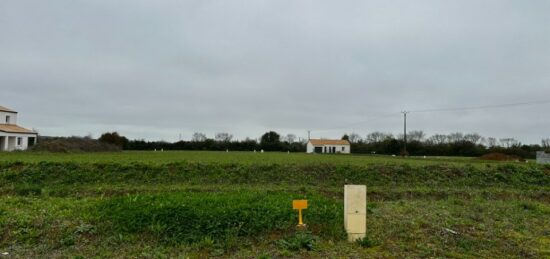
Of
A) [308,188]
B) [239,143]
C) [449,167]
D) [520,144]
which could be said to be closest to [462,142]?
[520,144]

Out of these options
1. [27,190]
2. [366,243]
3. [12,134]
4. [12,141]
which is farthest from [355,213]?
[12,141]

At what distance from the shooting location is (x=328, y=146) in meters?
90.4

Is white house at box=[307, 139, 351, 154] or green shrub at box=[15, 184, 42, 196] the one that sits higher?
white house at box=[307, 139, 351, 154]

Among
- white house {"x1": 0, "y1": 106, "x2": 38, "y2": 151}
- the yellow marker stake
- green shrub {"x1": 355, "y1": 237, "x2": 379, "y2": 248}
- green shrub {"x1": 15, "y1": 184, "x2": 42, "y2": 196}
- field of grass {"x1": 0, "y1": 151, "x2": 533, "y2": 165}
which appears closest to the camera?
green shrub {"x1": 355, "y1": 237, "x2": 379, "y2": 248}

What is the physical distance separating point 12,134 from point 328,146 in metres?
62.2

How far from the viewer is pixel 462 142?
223ft

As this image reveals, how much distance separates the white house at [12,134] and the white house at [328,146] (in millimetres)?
55193

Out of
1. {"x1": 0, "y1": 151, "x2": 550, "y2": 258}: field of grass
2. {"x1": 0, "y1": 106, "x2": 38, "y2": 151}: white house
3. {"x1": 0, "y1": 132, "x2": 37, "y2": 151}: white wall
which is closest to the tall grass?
{"x1": 0, "y1": 151, "x2": 550, "y2": 258}: field of grass

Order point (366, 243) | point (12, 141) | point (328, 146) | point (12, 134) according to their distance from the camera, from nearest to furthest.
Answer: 1. point (366, 243)
2. point (12, 134)
3. point (12, 141)
4. point (328, 146)

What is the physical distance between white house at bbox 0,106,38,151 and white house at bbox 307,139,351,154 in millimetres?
55193

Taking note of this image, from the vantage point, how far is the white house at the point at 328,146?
88906 millimetres

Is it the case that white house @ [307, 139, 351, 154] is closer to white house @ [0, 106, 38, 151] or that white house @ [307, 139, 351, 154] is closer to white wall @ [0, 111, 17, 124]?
white house @ [0, 106, 38, 151]

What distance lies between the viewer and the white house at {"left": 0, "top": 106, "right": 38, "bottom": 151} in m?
49.8

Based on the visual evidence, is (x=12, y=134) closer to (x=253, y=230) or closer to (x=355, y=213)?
(x=253, y=230)
